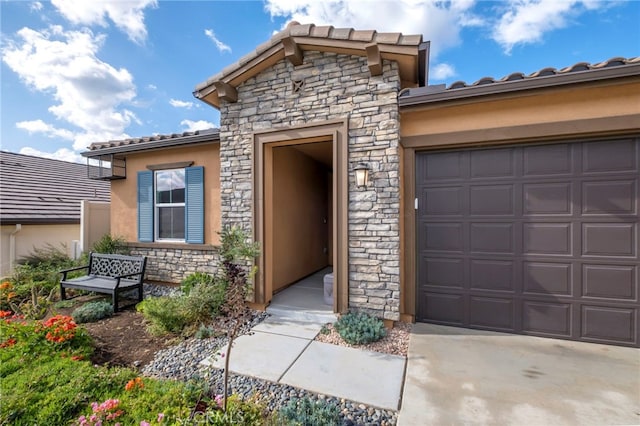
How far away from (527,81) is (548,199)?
5.61 ft

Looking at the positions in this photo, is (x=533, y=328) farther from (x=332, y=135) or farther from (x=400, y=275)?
(x=332, y=135)

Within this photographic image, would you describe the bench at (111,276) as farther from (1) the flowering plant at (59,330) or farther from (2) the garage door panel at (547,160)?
(2) the garage door panel at (547,160)

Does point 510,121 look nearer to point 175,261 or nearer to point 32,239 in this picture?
point 175,261

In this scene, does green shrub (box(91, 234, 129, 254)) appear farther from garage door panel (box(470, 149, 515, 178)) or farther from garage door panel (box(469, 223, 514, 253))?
garage door panel (box(470, 149, 515, 178))

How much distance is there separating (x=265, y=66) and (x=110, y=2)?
3.28 metres

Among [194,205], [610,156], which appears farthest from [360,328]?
[194,205]

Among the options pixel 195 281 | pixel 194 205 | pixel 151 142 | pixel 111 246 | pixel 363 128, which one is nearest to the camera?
pixel 363 128

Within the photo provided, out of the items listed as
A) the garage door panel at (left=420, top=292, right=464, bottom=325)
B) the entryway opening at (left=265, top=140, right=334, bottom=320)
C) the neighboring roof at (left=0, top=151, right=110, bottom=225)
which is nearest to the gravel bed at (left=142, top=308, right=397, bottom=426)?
the entryway opening at (left=265, top=140, right=334, bottom=320)

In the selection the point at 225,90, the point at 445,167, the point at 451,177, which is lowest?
the point at 451,177

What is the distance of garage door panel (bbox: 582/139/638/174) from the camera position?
3.51 meters

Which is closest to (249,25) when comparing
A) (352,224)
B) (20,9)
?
(20,9)

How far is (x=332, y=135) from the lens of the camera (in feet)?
14.6

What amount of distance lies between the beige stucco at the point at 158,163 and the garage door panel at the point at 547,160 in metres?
5.39

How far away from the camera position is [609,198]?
359cm
